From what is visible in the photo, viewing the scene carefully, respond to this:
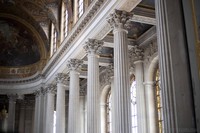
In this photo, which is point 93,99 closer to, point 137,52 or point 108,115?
point 137,52

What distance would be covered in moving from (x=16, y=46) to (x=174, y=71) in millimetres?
21346

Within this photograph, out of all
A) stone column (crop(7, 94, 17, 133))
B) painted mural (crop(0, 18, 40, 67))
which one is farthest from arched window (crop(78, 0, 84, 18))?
stone column (crop(7, 94, 17, 133))

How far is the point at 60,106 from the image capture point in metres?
19.9

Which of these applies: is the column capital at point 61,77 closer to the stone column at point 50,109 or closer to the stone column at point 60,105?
the stone column at point 60,105

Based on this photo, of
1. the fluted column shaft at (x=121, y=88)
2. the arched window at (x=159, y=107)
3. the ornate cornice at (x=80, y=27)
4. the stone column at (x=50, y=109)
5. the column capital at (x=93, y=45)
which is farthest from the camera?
the stone column at (x=50, y=109)

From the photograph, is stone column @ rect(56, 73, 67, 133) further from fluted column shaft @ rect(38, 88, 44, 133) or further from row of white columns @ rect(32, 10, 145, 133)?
fluted column shaft @ rect(38, 88, 44, 133)

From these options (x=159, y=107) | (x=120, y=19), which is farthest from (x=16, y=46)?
(x=120, y=19)

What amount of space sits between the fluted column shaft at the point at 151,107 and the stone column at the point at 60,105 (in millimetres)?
5939

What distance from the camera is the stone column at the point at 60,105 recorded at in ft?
63.8

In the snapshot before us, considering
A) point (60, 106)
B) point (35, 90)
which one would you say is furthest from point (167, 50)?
point (35, 90)

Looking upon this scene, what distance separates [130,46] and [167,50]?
905 centimetres

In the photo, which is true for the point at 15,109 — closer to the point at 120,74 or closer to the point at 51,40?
the point at 51,40

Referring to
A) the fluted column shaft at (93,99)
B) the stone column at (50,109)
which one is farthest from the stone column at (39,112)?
the fluted column shaft at (93,99)

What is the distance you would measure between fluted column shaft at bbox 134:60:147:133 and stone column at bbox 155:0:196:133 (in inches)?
327
